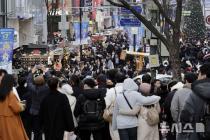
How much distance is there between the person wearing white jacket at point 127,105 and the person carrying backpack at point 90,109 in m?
0.85

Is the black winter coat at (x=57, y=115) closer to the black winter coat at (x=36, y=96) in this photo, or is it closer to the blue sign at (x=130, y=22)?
the black winter coat at (x=36, y=96)

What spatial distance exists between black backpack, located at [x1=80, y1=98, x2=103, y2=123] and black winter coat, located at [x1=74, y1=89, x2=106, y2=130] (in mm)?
43

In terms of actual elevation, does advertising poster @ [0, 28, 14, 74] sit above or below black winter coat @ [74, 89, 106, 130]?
above

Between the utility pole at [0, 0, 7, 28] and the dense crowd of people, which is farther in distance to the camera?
the utility pole at [0, 0, 7, 28]

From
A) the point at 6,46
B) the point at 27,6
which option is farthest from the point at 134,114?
the point at 27,6

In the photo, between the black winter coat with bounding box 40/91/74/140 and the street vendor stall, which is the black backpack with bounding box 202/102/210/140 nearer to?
the black winter coat with bounding box 40/91/74/140

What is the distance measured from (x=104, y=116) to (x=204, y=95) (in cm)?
476

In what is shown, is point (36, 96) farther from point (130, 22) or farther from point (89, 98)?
point (130, 22)

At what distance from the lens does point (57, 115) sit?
1159 centimetres

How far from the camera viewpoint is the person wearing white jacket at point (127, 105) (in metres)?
11.4

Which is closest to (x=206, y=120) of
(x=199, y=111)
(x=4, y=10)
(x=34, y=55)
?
(x=199, y=111)

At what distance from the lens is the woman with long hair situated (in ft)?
34.4

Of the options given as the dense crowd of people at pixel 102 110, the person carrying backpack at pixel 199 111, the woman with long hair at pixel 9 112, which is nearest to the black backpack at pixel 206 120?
the person carrying backpack at pixel 199 111

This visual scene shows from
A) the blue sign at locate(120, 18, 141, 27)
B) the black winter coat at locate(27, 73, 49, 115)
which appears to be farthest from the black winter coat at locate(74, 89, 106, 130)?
the blue sign at locate(120, 18, 141, 27)
